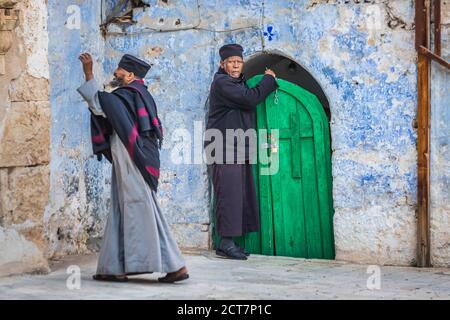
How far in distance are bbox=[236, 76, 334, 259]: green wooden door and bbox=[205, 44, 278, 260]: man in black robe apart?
16 centimetres

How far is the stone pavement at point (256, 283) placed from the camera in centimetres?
→ 666

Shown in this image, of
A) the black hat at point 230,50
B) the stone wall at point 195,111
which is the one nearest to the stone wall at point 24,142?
the stone wall at point 195,111

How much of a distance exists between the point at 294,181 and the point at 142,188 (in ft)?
7.58

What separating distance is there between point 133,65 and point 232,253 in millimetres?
2270

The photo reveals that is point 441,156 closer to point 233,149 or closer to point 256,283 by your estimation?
point 233,149

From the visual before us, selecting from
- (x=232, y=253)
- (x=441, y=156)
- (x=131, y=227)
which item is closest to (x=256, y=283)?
(x=131, y=227)

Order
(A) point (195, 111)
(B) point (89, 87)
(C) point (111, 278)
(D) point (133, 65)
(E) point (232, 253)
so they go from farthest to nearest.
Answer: (A) point (195, 111)
(E) point (232, 253)
(D) point (133, 65)
(C) point (111, 278)
(B) point (89, 87)

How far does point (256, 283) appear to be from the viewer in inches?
288

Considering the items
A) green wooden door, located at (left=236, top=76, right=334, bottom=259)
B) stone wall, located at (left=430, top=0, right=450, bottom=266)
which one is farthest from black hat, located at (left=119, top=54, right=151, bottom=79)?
stone wall, located at (left=430, top=0, right=450, bottom=266)

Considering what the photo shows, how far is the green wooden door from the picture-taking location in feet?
29.1

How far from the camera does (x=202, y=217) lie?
9.29m

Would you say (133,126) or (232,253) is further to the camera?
(232,253)
